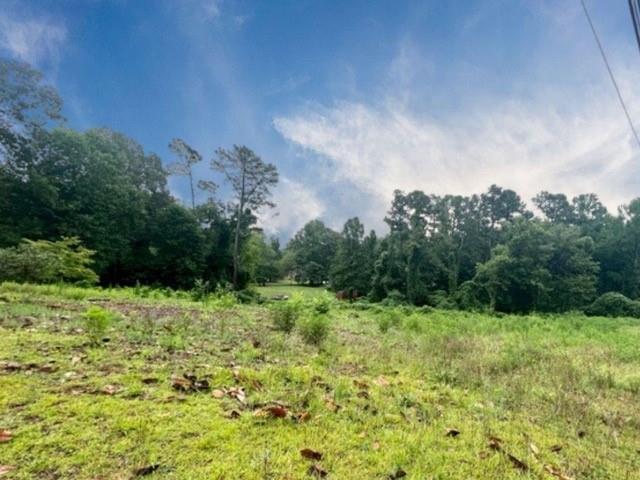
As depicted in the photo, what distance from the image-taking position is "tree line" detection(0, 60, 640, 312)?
54.6ft

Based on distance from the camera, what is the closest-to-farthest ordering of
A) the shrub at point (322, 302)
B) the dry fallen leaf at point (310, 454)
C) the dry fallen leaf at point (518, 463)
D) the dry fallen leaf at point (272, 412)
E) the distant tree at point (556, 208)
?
1. the dry fallen leaf at point (310, 454)
2. the dry fallen leaf at point (518, 463)
3. the dry fallen leaf at point (272, 412)
4. the shrub at point (322, 302)
5. the distant tree at point (556, 208)

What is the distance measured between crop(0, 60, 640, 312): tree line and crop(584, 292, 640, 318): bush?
85 centimetres

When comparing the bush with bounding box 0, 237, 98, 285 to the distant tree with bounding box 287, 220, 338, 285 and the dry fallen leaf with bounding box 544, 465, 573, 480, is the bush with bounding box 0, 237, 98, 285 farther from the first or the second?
the distant tree with bounding box 287, 220, 338, 285

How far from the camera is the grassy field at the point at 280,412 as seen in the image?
1.70m

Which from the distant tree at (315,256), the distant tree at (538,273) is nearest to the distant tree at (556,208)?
the distant tree at (538,273)

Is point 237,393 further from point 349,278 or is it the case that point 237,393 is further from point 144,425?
point 349,278

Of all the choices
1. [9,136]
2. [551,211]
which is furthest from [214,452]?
[551,211]

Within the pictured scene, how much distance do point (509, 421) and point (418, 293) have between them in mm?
26977

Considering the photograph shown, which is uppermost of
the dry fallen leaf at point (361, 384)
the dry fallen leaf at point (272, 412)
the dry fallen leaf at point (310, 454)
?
the dry fallen leaf at point (272, 412)

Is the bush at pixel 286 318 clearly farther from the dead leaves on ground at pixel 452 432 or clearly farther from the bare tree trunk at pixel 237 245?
the bare tree trunk at pixel 237 245

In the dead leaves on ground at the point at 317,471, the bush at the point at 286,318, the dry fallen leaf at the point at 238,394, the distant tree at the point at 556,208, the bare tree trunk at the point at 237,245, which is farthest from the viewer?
the distant tree at the point at 556,208

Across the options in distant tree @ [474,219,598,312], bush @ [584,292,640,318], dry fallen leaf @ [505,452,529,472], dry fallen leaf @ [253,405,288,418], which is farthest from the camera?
distant tree @ [474,219,598,312]

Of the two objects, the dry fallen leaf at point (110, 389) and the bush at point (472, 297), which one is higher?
the bush at point (472, 297)

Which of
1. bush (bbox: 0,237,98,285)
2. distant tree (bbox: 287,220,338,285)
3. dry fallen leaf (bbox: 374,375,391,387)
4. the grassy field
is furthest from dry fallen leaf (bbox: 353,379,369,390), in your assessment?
distant tree (bbox: 287,220,338,285)
